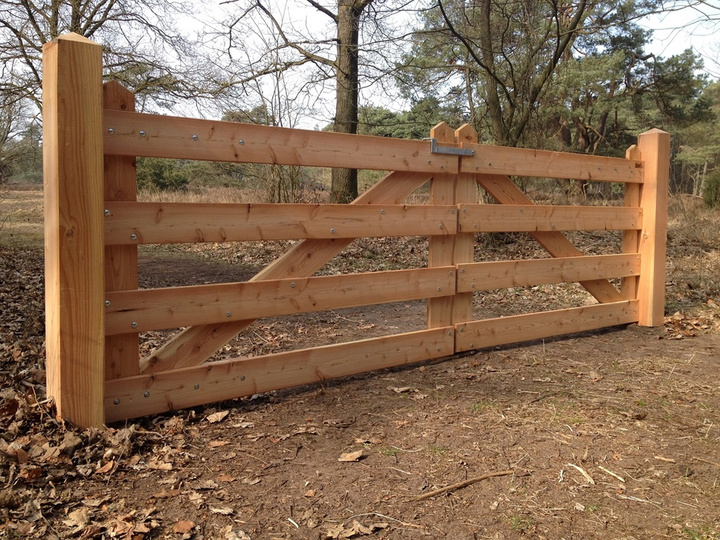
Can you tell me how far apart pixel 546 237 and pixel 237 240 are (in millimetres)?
3084

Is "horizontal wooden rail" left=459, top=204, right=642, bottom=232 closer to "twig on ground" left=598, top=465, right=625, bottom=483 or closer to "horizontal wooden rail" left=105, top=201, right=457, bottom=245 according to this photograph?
"horizontal wooden rail" left=105, top=201, right=457, bottom=245

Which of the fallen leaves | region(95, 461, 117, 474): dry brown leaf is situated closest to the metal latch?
the fallen leaves

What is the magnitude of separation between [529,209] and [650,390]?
5.82 feet

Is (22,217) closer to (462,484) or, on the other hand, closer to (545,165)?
(545,165)

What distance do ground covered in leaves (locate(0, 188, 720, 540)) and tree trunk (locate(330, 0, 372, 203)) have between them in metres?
7.43

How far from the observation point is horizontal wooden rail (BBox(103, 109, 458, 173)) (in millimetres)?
3104

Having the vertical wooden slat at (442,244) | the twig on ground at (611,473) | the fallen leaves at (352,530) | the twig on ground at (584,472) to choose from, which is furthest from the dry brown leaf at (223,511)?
the vertical wooden slat at (442,244)

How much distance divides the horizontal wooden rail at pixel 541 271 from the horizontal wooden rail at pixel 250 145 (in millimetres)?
926

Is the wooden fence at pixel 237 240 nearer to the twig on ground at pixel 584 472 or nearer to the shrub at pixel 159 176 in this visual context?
the twig on ground at pixel 584 472

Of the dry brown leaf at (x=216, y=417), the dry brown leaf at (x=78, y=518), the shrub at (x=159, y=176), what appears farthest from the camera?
the shrub at (x=159, y=176)

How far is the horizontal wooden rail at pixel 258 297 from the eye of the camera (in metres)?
3.18

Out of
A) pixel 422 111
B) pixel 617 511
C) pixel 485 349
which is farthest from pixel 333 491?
pixel 422 111

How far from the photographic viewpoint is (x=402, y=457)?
2959mm

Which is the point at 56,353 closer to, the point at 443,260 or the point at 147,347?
the point at 147,347
